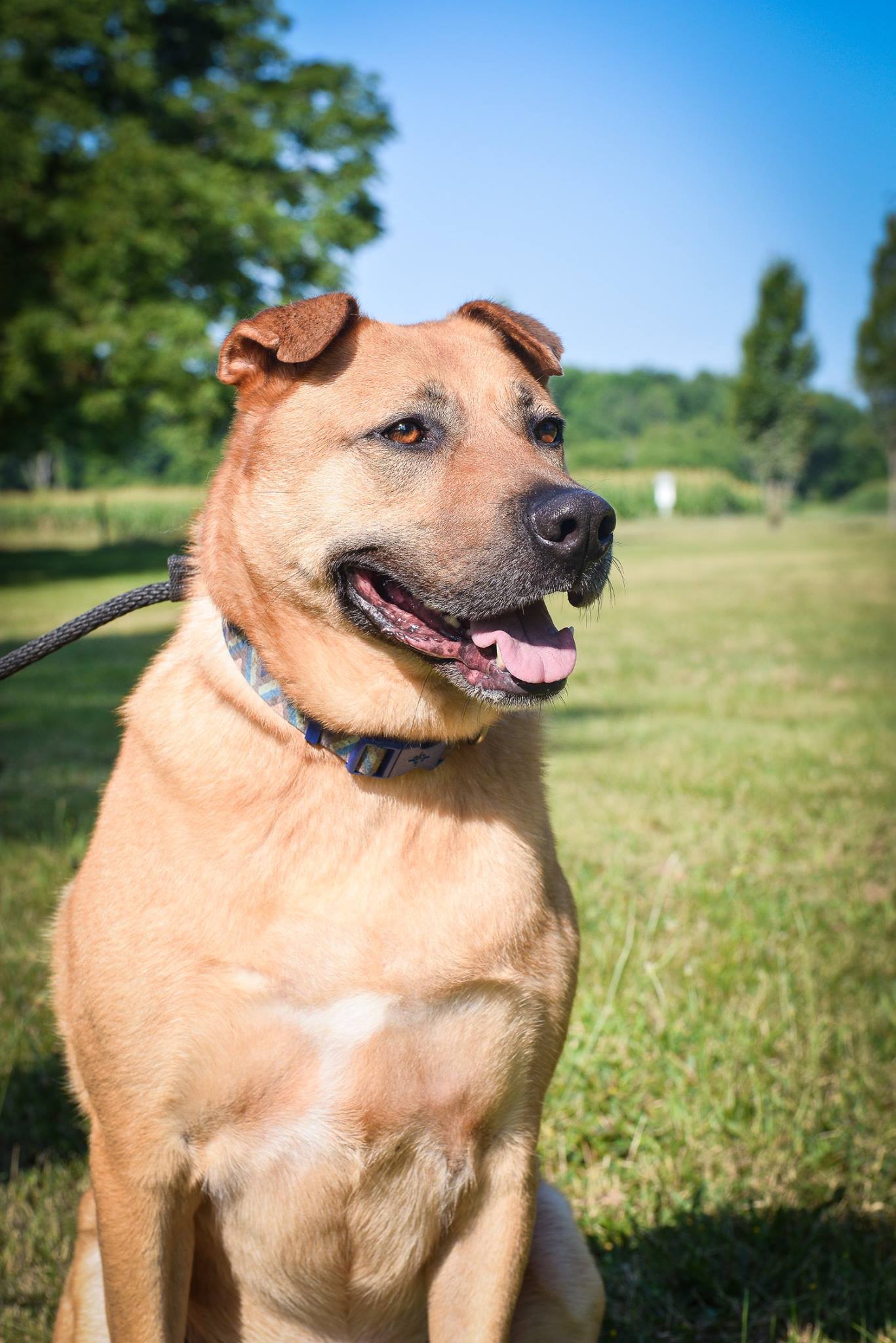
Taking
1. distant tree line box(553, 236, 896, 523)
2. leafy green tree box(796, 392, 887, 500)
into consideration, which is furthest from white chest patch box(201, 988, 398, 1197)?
leafy green tree box(796, 392, 887, 500)

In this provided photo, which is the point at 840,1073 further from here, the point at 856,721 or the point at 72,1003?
the point at 856,721

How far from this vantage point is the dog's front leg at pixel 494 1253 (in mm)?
2082

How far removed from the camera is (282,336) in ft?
7.60

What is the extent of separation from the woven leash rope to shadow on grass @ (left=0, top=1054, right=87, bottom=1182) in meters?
1.32

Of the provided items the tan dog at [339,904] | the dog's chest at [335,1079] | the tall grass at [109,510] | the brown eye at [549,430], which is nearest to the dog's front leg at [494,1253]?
the tan dog at [339,904]

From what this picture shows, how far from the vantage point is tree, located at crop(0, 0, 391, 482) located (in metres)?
23.0

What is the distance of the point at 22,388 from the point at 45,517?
17.0 meters

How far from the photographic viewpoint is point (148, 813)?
213 centimetres

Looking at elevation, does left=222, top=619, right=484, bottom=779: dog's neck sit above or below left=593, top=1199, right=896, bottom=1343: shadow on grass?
above

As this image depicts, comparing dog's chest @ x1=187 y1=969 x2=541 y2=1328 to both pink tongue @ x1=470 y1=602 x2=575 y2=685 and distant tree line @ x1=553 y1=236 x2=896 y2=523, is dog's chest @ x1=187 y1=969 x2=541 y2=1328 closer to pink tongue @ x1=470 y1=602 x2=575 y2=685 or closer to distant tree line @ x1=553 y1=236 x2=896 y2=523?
pink tongue @ x1=470 y1=602 x2=575 y2=685

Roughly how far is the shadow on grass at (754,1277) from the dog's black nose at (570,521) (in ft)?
5.83

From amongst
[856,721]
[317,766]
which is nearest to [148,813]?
→ [317,766]

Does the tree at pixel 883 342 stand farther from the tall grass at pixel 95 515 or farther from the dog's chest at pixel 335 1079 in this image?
the dog's chest at pixel 335 1079

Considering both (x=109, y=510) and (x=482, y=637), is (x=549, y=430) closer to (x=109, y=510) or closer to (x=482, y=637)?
(x=482, y=637)
